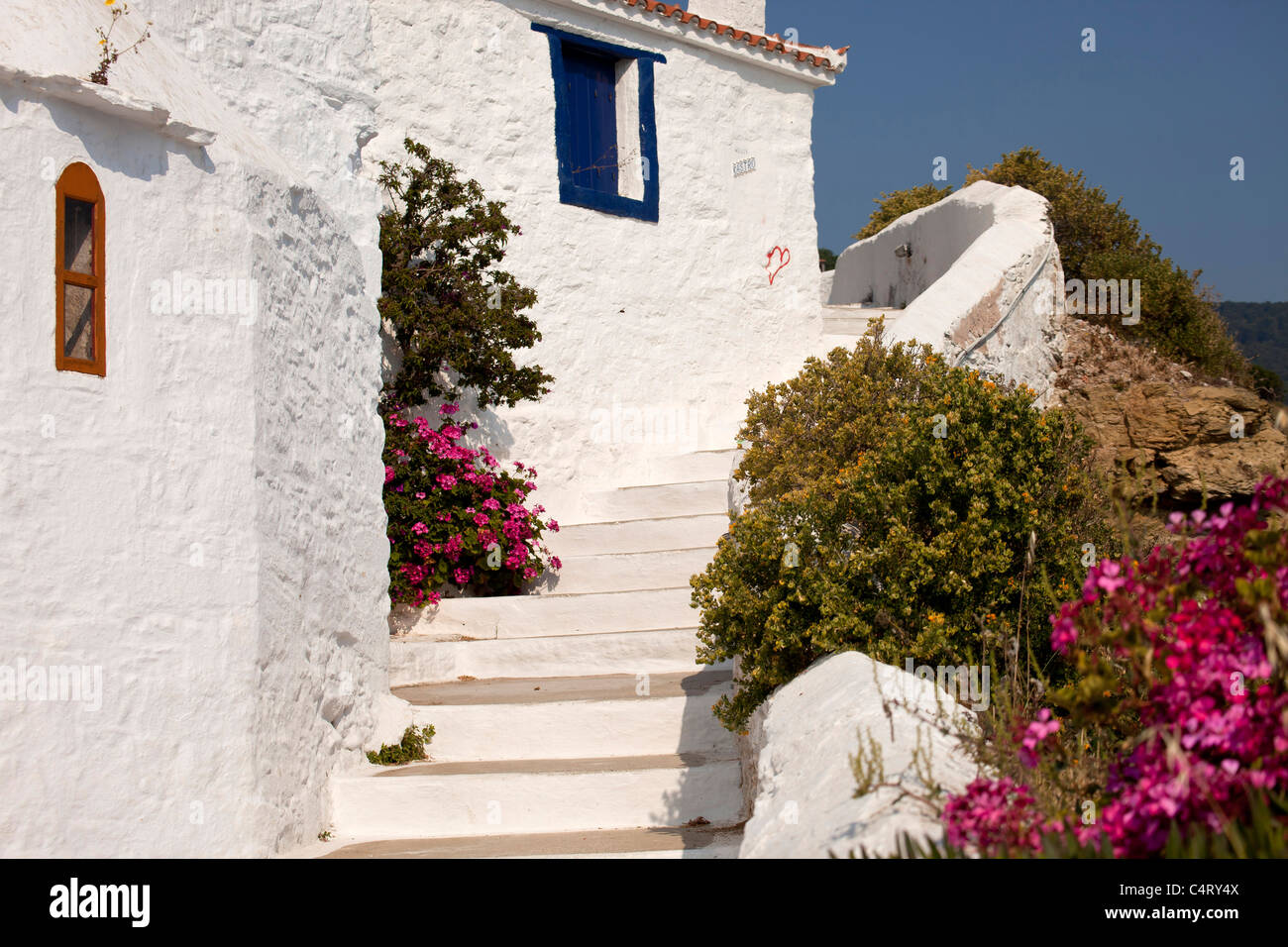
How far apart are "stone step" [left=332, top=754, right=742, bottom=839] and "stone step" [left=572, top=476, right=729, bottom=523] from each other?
10.7ft

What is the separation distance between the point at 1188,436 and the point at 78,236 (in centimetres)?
995

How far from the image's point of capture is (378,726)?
22.1 feet

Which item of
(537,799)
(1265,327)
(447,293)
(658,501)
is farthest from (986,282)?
(1265,327)

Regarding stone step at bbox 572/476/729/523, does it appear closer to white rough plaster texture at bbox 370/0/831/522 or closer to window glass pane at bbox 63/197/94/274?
white rough plaster texture at bbox 370/0/831/522

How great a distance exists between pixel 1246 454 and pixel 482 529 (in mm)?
7386

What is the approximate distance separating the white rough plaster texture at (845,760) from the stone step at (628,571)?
136 inches

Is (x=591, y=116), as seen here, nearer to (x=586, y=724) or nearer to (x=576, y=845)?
(x=586, y=724)

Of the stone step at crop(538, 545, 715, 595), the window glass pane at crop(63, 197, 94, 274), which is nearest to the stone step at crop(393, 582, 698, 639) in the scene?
the stone step at crop(538, 545, 715, 595)

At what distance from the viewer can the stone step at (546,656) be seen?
759 cm

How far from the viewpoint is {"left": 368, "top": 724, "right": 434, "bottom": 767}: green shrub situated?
6.60m

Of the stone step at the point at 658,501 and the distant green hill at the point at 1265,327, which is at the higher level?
the distant green hill at the point at 1265,327

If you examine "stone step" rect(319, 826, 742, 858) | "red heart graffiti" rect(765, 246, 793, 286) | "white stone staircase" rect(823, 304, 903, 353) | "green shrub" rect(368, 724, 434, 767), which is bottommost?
"stone step" rect(319, 826, 742, 858)

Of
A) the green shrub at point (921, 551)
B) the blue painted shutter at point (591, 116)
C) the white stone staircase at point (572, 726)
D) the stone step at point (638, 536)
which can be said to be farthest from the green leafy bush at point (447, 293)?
the green shrub at point (921, 551)

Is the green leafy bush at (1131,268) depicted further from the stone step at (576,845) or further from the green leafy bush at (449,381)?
the stone step at (576,845)
